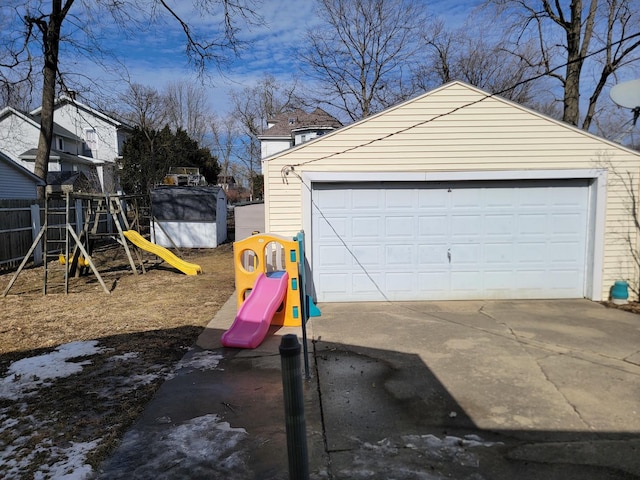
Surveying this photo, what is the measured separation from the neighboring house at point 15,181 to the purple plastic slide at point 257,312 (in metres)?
12.5

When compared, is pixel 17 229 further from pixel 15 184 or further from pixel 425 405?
pixel 425 405

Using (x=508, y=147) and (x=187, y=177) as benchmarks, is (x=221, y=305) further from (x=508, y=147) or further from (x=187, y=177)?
(x=187, y=177)

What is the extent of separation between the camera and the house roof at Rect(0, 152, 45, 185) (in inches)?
556

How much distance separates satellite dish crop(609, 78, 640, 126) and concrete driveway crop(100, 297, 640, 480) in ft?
11.1

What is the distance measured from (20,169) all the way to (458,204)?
49.2 feet

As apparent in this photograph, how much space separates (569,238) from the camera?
7941mm

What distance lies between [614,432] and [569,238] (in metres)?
5.33

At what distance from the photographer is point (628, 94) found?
22.5 feet

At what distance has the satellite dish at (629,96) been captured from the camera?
6789 millimetres

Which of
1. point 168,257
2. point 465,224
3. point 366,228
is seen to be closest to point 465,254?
point 465,224

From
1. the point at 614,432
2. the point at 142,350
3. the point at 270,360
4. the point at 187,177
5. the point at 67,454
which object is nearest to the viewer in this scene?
the point at 67,454

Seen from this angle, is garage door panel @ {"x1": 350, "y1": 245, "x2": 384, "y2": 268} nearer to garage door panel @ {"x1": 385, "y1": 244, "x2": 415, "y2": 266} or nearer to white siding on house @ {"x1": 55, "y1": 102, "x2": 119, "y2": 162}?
garage door panel @ {"x1": 385, "y1": 244, "x2": 415, "y2": 266}

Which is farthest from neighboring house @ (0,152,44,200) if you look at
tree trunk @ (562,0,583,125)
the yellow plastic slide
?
tree trunk @ (562,0,583,125)

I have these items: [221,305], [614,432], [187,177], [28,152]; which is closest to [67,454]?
[614,432]
